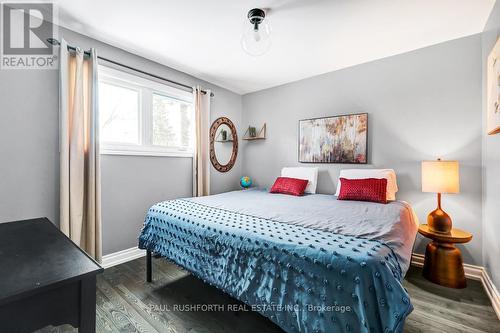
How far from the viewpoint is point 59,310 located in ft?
2.41

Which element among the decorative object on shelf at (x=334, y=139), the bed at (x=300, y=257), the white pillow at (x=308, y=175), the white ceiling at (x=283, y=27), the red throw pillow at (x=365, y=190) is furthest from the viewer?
the white pillow at (x=308, y=175)

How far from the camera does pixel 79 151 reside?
217cm

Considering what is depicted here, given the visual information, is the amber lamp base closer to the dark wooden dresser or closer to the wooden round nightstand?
the wooden round nightstand

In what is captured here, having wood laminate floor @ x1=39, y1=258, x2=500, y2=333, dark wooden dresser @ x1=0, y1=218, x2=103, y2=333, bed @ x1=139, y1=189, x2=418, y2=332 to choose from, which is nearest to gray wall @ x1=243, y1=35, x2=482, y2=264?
wood laminate floor @ x1=39, y1=258, x2=500, y2=333

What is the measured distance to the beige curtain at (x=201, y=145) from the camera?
3.26 m

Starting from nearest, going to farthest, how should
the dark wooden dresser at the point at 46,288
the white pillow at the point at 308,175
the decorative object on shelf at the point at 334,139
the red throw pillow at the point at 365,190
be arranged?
the dark wooden dresser at the point at 46,288 → the red throw pillow at the point at 365,190 → the decorative object on shelf at the point at 334,139 → the white pillow at the point at 308,175

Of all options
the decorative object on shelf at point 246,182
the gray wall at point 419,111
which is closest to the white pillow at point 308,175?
the gray wall at point 419,111

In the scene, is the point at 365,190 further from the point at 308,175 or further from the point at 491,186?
the point at 491,186

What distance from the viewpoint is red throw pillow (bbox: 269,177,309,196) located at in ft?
9.84

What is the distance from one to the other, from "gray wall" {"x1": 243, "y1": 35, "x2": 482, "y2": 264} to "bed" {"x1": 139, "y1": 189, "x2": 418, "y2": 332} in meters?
0.88

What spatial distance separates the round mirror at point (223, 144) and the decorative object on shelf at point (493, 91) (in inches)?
122

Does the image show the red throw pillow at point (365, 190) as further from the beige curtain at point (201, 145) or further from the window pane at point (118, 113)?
the window pane at point (118, 113)

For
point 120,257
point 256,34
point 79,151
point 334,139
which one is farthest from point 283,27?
point 120,257

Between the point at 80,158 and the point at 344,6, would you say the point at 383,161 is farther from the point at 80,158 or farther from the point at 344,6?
the point at 80,158
